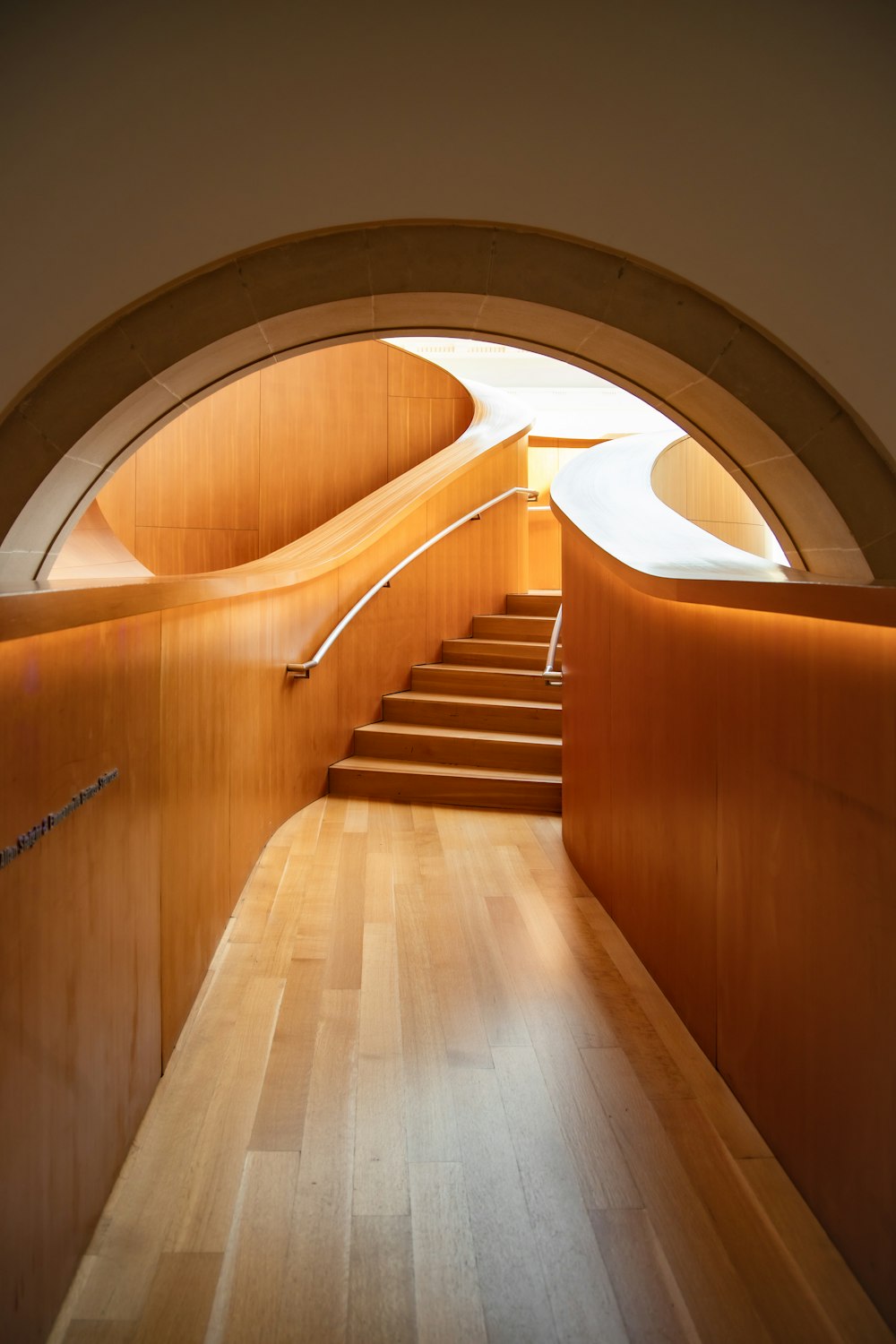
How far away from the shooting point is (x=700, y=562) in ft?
9.29

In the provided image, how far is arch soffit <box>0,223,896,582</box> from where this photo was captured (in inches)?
102

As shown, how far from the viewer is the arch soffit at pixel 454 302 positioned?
2.58 m

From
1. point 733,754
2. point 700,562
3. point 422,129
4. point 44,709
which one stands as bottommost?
point 733,754

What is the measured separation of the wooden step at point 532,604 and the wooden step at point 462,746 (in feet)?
4.78

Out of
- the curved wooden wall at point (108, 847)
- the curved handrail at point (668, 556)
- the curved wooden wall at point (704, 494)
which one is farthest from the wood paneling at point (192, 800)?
the curved wooden wall at point (704, 494)

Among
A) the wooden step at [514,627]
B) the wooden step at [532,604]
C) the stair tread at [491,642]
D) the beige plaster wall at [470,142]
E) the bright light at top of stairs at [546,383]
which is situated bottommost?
the stair tread at [491,642]

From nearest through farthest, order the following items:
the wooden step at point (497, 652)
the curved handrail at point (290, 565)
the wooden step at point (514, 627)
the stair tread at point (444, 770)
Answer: the curved handrail at point (290, 565)
the stair tread at point (444, 770)
the wooden step at point (497, 652)
the wooden step at point (514, 627)

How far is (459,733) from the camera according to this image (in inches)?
213

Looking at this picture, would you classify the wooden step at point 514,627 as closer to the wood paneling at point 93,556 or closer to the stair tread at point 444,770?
the stair tread at point 444,770

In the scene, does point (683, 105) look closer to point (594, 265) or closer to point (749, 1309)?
point (594, 265)

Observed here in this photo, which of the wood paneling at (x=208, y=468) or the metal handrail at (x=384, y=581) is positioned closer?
the metal handrail at (x=384, y=581)

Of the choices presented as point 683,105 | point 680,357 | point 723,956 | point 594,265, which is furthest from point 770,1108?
point 683,105

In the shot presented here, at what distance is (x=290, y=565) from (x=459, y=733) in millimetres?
1320

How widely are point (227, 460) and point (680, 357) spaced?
5.15m
